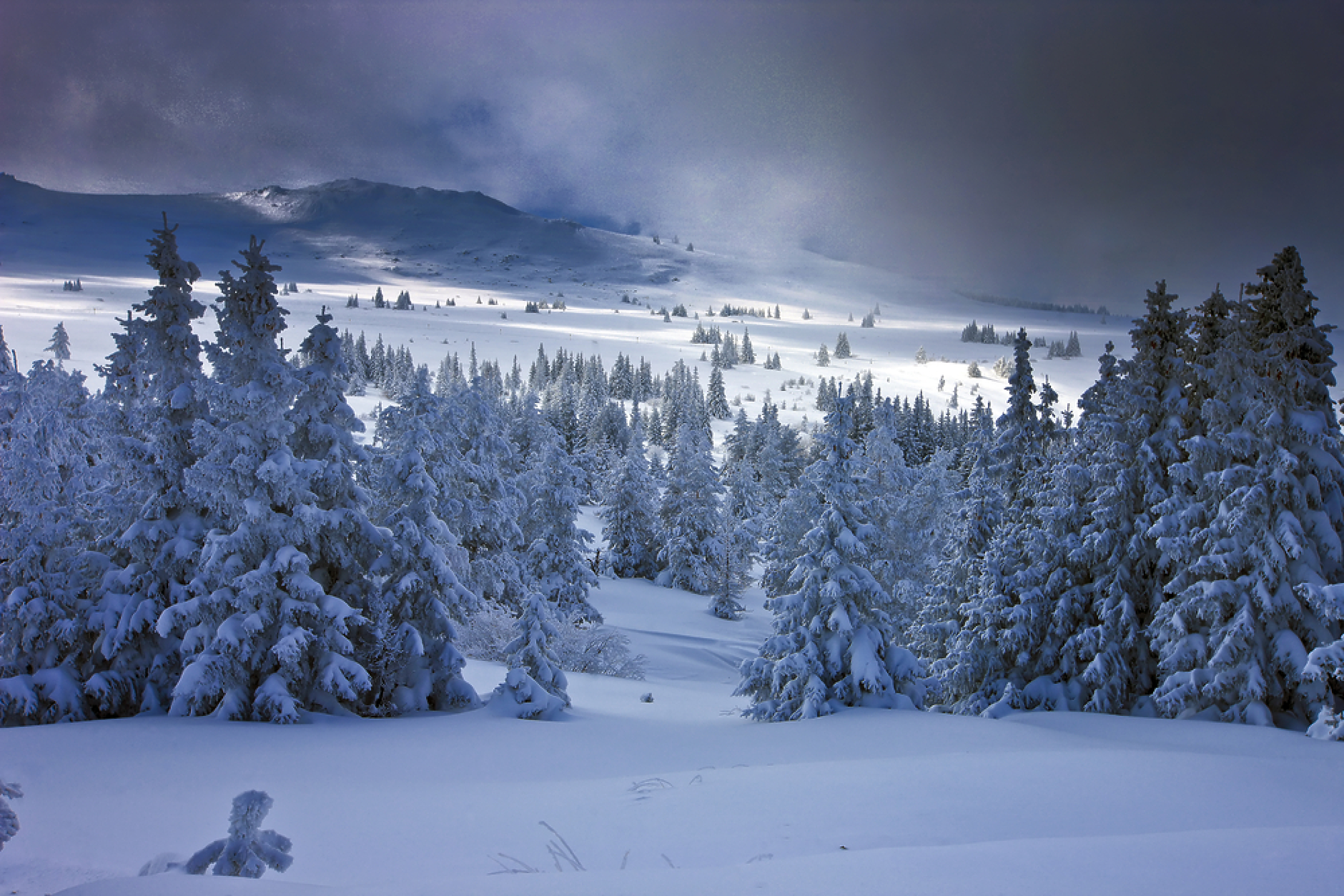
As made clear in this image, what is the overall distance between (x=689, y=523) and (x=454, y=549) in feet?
114

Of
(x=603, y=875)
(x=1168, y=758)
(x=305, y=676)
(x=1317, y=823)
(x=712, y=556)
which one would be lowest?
(x=712, y=556)

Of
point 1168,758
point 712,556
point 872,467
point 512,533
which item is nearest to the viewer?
point 1168,758

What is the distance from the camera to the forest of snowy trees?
591 inches

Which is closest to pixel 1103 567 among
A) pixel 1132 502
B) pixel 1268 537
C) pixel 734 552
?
pixel 1132 502

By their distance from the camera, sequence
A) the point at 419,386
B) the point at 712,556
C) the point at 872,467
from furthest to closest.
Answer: the point at 712,556 → the point at 872,467 → the point at 419,386

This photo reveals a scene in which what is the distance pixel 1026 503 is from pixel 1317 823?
17404 millimetres

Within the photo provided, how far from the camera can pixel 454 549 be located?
19.6 m

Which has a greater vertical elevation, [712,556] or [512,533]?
[512,533]

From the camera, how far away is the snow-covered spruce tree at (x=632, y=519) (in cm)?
5294

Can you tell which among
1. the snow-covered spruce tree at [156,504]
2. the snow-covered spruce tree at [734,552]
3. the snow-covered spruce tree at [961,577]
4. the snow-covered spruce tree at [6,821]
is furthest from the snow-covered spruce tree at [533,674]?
the snow-covered spruce tree at [734,552]

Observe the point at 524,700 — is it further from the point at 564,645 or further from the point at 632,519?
the point at 632,519

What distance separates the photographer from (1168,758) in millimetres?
9953

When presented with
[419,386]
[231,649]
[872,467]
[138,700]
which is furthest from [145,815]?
[872,467]

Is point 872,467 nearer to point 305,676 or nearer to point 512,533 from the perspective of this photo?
point 512,533
